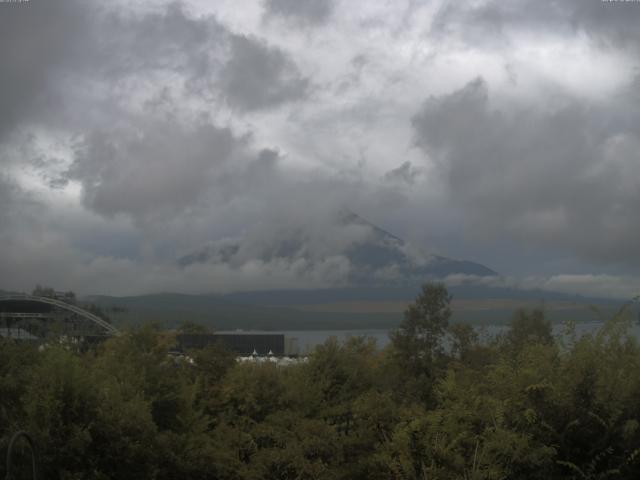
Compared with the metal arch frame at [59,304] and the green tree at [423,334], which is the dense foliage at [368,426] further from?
the metal arch frame at [59,304]

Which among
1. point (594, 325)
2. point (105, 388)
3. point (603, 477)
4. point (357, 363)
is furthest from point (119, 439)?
point (357, 363)

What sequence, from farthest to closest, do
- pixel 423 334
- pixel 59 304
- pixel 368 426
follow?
1. pixel 59 304
2. pixel 423 334
3. pixel 368 426

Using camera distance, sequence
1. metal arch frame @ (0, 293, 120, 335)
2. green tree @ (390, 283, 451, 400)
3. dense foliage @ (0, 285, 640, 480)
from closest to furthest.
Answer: dense foliage @ (0, 285, 640, 480), green tree @ (390, 283, 451, 400), metal arch frame @ (0, 293, 120, 335)

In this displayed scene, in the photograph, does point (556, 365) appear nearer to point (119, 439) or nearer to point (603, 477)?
point (603, 477)

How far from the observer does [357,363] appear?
1134 inches

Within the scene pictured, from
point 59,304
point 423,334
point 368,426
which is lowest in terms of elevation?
point 368,426

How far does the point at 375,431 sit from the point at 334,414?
15.2 ft

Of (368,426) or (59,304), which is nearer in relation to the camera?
(368,426)

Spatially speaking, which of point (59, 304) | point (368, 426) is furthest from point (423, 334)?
point (59, 304)

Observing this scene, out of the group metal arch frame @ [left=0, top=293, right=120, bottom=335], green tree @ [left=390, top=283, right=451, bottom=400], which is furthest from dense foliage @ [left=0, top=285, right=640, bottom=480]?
metal arch frame @ [left=0, top=293, right=120, bottom=335]

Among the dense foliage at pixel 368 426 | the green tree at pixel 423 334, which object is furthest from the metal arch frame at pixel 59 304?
the dense foliage at pixel 368 426

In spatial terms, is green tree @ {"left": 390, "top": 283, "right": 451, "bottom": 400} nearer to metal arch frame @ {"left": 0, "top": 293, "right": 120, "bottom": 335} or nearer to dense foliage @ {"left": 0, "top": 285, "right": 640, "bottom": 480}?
dense foliage @ {"left": 0, "top": 285, "right": 640, "bottom": 480}

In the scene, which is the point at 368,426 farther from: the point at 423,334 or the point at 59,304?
the point at 59,304

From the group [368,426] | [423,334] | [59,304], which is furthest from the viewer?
[59,304]
